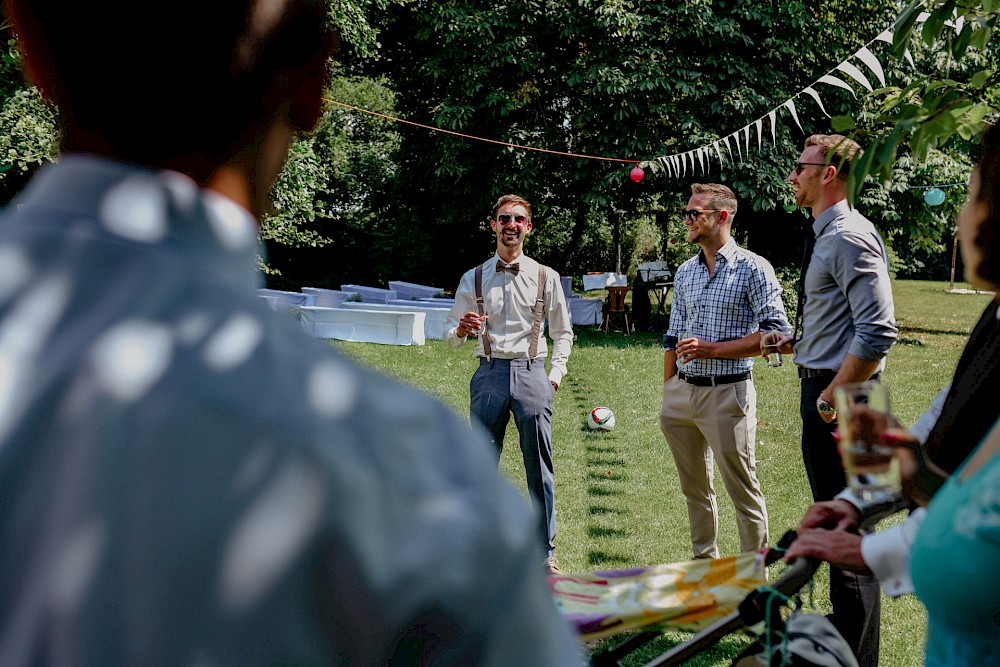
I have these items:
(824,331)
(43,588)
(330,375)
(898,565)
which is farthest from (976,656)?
(824,331)

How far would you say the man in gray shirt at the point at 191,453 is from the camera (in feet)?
1.74

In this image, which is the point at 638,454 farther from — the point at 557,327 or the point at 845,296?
the point at 845,296

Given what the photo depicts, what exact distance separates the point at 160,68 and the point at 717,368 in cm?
455

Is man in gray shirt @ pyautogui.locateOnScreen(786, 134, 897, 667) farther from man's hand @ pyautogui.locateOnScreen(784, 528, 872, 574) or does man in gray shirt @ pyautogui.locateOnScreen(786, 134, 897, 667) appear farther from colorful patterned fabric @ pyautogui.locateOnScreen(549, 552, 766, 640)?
man's hand @ pyautogui.locateOnScreen(784, 528, 872, 574)

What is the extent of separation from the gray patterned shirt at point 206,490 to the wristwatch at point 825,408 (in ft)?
11.6

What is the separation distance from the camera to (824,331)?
4051 millimetres

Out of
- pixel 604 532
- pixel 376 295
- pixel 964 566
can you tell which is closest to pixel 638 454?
pixel 604 532

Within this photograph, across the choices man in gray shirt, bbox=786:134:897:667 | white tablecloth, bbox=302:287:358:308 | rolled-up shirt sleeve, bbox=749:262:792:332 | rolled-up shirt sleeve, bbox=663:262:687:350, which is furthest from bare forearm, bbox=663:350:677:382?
white tablecloth, bbox=302:287:358:308

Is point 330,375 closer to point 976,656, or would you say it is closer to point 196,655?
point 196,655

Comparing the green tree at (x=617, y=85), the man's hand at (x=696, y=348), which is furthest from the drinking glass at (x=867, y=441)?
the green tree at (x=617, y=85)

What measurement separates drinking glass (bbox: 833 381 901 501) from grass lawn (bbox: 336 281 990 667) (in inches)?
45.2

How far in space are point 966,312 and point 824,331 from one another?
2560cm

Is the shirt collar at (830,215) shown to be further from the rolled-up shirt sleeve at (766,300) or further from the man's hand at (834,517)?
the man's hand at (834,517)

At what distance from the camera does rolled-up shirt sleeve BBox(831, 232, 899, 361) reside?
3779mm
